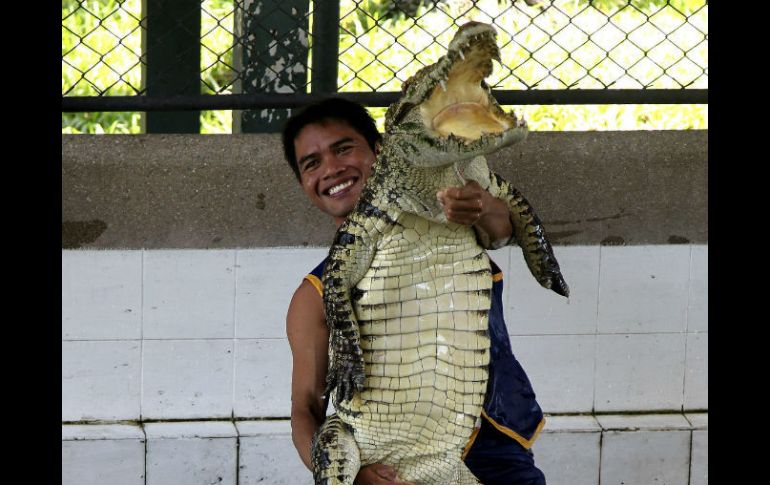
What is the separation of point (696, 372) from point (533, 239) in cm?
192

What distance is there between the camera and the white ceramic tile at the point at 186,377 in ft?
14.3

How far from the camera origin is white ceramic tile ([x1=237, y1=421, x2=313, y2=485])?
4.38 metres

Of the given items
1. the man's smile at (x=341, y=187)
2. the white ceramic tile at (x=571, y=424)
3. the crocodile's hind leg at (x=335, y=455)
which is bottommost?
the white ceramic tile at (x=571, y=424)

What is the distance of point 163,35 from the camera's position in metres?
4.53

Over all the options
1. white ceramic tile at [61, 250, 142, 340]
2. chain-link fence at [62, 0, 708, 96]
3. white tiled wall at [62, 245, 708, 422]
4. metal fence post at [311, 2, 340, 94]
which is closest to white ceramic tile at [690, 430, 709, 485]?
white tiled wall at [62, 245, 708, 422]

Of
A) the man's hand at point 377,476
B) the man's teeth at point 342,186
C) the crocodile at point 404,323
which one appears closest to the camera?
the crocodile at point 404,323

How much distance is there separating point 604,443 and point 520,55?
2.15 m

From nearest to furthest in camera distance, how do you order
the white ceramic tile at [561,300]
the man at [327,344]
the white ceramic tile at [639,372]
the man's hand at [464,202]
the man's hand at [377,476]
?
the man's hand at [464,202]
the man's hand at [377,476]
the man at [327,344]
the white ceramic tile at [561,300]
the white ceramic tile at [639,372]

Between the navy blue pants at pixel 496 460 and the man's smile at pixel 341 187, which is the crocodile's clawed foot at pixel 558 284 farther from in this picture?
the man's smile at pixel 341 187

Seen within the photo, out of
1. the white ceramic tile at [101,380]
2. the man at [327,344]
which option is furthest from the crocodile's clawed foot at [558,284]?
the white ceramic tile at [101,380]

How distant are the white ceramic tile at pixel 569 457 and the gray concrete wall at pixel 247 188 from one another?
71 centimetres

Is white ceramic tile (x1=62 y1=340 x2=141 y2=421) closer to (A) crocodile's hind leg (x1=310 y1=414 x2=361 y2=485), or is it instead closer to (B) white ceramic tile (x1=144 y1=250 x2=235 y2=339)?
(B) white ceramic tile (x1=144 y1=250 x2=235 y2=339)

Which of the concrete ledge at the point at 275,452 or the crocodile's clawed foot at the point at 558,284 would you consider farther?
the concrete ledge at the point at 275,452

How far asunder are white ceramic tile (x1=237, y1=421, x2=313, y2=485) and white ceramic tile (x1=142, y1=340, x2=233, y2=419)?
0.49 ft
